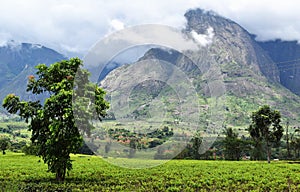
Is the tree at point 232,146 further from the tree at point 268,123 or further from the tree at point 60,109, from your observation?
the tree at point 60,109

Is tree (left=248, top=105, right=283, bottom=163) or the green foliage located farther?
the green foliage

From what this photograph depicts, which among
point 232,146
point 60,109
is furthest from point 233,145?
point 60,109

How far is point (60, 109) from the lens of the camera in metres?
19.0

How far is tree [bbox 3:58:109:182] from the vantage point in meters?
17.4

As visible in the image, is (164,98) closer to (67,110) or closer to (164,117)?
(164,117)

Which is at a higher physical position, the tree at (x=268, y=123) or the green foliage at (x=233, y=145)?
the tree at (x=268, y=123)

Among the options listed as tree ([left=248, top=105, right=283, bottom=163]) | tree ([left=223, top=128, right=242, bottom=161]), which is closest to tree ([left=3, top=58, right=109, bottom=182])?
tree ([left=248, top=105, right=283, bottom=163])

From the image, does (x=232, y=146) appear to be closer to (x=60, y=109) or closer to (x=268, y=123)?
(x=268, y=123)

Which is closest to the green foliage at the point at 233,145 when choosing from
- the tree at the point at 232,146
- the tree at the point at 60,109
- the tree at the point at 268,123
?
the tree at the point at 232,146

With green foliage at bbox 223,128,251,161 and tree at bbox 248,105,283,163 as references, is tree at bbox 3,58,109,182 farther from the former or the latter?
green foliage at bbox 223,128,251,161

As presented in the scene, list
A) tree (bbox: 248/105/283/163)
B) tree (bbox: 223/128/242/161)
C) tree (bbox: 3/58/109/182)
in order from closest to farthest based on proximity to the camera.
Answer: tree (bbox: 3/58/109/182), tree (bbox: 248/105/283/163), tree (bbox: 223/128/242/161)

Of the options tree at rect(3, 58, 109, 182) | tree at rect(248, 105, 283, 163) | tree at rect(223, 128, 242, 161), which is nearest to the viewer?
tree at rect(3, 58, 109, 182)

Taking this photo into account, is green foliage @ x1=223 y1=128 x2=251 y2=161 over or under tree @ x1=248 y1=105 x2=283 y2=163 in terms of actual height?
under

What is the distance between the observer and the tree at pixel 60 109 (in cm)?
1738
